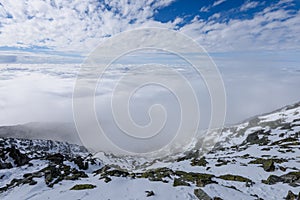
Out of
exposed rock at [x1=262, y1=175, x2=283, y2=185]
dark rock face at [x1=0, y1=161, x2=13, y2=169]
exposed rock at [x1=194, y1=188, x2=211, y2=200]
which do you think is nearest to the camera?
exposed rock at [x1=194, y1=188, x2=211, y2=200]

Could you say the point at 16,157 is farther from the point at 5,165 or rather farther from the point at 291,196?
the point at 291,196

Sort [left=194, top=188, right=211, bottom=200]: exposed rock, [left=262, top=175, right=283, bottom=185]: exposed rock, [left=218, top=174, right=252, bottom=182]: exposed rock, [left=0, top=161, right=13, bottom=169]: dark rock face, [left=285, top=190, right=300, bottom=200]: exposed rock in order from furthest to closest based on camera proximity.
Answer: [left=0, top=161, right=13, bottom=169]: dark rock face < [left=218, top=174, right=252, bottom=182]: exposed rock < [left=262, top=175, right=283, bottom=185]: exposed rock < [left=285, top=190, right=300, bottom=200]: exposed rock < [left=194, top=188, right=211, bottom=200]: exposed rock

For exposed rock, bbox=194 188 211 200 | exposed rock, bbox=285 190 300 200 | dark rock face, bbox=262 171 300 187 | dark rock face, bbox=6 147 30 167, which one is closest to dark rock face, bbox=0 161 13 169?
dark rock face, bbox=6 147 30 167

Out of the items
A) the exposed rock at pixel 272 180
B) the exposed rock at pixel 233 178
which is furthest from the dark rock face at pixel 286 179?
the exposed rock at pixel 233 178

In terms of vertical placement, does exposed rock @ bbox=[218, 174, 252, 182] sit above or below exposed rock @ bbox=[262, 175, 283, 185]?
below

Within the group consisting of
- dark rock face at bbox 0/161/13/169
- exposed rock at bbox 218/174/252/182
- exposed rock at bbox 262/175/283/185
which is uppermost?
exposed rock at bbox 262/175/283/185

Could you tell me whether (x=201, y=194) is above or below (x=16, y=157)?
above

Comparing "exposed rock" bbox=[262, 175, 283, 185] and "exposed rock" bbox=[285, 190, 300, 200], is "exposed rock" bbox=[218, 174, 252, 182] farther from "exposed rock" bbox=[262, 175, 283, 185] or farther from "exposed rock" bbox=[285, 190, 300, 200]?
"exposed rock" bbox=[285, 190, 300, 200]

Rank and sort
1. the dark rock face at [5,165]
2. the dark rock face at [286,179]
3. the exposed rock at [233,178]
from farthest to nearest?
1. the dark rock face at [5,165]
2. the exposed rock at [233,178]
3. the dark rock face at [286,179]

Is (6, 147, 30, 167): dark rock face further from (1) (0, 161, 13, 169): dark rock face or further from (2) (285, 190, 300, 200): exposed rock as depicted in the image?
(2) (285, 190, 300, 200): exposed rock

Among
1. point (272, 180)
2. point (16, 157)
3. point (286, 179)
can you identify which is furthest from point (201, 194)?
point (16, 157)

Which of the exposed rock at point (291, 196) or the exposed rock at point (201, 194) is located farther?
the exposed rock at point (291, 196)

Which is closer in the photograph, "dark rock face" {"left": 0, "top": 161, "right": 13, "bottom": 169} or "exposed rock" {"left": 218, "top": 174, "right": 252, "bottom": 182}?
"exposed rock" {"left": 218, "top": 174, "right": 252, "bottom": 182}

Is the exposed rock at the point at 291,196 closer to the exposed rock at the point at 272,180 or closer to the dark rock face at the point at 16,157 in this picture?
the exposed rock at the point at 272,180
